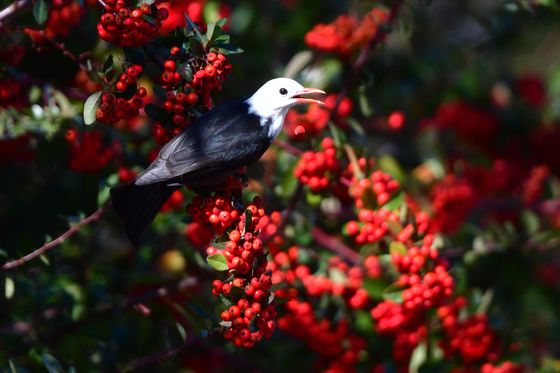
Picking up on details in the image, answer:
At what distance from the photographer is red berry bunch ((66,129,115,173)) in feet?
13.4

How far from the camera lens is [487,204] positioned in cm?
575

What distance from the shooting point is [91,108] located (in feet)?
9.98

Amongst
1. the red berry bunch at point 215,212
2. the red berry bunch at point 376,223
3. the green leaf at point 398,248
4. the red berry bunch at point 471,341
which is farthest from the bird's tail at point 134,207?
the red berry bunch at point 471,341

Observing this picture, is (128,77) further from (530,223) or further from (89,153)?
(530,223)

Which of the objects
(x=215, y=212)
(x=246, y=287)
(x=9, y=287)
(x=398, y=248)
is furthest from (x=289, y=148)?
(x=9, y=287)

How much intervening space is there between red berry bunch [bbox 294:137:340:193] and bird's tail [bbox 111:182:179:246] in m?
0.68

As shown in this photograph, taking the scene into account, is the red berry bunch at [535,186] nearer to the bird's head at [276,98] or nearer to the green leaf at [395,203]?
the green leaf at [395,203]

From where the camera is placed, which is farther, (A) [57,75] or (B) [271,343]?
(B) [271,343]

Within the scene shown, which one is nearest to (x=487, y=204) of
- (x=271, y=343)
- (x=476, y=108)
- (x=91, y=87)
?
(x=476, y=108)

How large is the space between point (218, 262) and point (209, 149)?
0.51m

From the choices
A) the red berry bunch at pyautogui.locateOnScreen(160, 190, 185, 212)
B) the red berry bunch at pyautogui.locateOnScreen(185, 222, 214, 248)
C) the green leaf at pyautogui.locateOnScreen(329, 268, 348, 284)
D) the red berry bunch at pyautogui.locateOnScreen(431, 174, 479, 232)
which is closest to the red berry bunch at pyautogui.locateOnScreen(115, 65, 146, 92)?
the red berry bunch at pyautogui.locateOnScreen(185, 222, 214, 248)

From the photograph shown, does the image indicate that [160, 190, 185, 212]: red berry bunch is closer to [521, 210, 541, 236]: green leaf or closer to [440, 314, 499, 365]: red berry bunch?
[440, 314, 499, 365]: red berry bunch

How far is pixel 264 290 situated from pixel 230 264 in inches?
5.9

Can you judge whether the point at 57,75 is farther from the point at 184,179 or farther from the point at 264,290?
the point at 264,290
